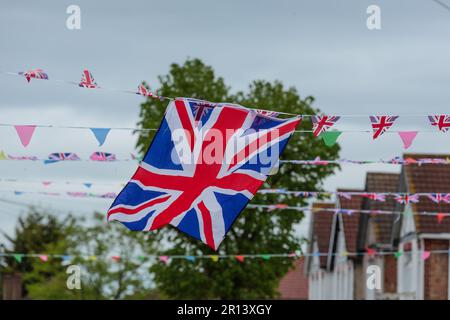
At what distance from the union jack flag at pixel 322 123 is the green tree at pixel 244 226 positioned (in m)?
25.5

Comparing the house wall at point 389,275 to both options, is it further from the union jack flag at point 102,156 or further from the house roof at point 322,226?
the union jack flag at point 102,156

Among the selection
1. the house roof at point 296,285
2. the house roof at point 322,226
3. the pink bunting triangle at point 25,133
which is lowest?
the house roof at point 296,285

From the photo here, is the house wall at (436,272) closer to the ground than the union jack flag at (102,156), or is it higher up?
closer to the ground

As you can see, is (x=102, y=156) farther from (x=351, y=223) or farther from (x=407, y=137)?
(x=351, y=223)

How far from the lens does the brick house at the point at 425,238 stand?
33969mm

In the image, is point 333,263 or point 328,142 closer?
point 328,142

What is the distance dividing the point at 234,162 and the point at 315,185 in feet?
102

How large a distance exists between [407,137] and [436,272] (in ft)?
65.3

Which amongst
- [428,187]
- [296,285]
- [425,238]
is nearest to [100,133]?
[425,238]

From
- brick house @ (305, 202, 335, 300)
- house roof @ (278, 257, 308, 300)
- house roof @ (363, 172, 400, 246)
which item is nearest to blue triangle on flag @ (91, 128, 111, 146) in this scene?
house roof @ (363, 172, 400, 246)

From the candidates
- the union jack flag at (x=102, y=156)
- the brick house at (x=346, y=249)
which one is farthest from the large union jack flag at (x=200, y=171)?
the brick house at (x=346, y=249)

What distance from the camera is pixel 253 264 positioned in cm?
4094
